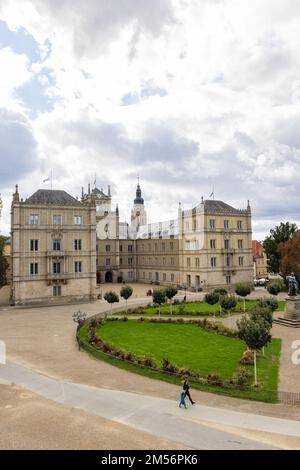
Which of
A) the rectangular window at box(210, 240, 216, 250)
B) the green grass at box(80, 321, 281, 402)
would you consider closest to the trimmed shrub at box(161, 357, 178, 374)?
the green grass at box(80, 321, 281, 402)

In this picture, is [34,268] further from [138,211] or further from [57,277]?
[138,211]

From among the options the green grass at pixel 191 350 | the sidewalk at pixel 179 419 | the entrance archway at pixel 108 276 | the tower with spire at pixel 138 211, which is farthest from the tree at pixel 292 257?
the tower with spire at pixel 138 211

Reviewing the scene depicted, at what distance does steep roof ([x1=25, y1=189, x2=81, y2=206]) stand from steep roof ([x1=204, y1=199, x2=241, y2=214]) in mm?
26308

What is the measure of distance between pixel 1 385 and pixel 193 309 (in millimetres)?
32865

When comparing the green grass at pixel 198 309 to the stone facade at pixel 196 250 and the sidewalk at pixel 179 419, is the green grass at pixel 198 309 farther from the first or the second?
the sidewalk at pixel 179 419

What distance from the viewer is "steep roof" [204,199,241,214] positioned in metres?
71.4

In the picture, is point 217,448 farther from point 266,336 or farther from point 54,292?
point 54,292

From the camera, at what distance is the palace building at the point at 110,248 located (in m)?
56.7

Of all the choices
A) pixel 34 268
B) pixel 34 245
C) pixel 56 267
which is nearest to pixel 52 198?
pixel 34 245

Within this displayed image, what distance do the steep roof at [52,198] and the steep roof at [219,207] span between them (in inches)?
1036

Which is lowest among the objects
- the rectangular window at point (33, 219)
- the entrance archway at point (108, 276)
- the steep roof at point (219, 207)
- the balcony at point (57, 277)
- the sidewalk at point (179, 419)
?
the sidewalk at point (179, 419)

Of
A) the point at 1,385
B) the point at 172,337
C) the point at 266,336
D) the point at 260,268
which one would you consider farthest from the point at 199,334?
the point at 260,268

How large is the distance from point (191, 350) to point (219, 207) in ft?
157

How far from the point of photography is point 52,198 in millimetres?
61281
